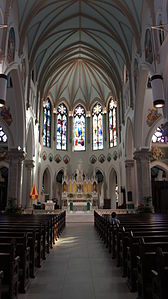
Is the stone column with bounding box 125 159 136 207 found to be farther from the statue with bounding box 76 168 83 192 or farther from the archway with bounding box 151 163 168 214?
the statue with bounding box 76 168 83 192

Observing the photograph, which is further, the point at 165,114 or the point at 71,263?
the point at 165,114

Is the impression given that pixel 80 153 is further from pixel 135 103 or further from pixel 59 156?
pixel 135 103

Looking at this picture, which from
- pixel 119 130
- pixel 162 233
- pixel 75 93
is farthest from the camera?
pixel 75 93

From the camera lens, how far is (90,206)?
26.8 metres

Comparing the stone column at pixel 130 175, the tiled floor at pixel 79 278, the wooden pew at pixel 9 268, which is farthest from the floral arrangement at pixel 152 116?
the wooden pew at pixel 9 268

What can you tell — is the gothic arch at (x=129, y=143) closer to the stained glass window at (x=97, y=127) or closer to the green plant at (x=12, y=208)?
the stained glass window at (x=97, y=127)

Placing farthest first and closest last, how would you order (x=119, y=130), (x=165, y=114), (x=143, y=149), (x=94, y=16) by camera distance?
(x=119, y=130)
(x=94, y=16)
(x=143, y=149)
(x=165, y=114)

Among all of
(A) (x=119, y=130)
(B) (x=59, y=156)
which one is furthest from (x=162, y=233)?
(B) (x=59, y=156)

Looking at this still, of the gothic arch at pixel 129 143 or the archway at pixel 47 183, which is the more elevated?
the gothic arch at pixel 129 143

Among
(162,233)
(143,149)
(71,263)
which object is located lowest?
(71,263)

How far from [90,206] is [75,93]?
1718 centimetres

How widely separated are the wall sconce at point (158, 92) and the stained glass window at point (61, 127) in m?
24.5

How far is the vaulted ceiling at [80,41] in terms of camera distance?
1881cm

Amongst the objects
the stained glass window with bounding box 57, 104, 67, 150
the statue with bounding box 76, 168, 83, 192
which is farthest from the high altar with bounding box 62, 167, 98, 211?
the stained glass window with bounding box 57, 104, 67, 150
